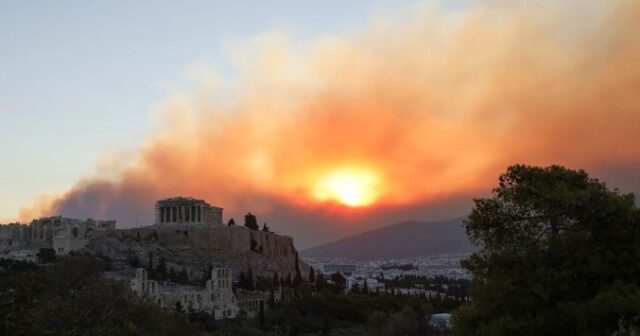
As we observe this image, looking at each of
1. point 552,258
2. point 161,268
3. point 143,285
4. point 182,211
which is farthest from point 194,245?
point 552,258

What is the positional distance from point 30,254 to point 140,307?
42.0 meters

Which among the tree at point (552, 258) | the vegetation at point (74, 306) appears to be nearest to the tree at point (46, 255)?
the vegetation at point (74, 306)

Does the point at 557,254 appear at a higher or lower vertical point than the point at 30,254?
lower

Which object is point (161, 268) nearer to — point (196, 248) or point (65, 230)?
point (196, 248)

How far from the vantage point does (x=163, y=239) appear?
63.6m

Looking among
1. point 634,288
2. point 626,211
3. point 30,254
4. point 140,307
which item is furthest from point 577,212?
point 30,254

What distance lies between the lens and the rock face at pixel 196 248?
58.4 metres

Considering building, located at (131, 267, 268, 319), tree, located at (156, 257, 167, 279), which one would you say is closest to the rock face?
tree, located at (156, 257, 167, 279)

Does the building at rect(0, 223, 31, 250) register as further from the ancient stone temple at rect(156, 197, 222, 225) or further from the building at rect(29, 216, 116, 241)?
the ancient stone temple at rect(156, 197, 222, 225)

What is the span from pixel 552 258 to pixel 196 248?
177 feet

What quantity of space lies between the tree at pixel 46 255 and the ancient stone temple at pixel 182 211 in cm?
1430

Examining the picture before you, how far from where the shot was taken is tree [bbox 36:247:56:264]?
174ft

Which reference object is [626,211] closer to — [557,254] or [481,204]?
[557,254]

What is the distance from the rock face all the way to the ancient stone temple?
10.4 ft
